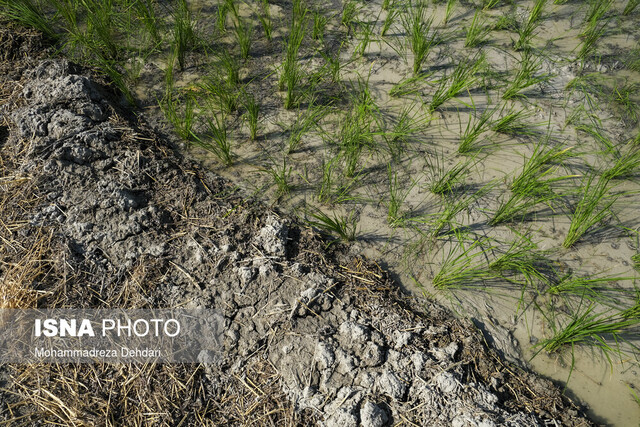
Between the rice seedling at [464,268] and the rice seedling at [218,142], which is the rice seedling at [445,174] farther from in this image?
the rice seedling at [218,142]

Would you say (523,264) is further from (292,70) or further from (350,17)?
(350,17)

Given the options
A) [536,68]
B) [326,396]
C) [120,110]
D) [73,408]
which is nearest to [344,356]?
[326,396]

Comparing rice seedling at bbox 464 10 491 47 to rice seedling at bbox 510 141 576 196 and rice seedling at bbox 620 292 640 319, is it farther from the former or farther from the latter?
rice seedling at bbox 620 292 640 319

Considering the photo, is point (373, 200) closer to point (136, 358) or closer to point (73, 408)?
point (136, 358)

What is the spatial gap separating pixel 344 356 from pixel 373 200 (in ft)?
3.06

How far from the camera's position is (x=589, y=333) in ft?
6.20

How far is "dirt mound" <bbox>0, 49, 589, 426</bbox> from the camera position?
1.71 meters

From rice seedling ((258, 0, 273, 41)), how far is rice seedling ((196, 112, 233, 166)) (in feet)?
2.60

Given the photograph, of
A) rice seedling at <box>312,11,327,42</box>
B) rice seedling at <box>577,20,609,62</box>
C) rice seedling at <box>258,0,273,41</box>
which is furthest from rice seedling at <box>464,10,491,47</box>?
rice seedling at <box>258,0,273,41</box>

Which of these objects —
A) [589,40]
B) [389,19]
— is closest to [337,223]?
[389,19]

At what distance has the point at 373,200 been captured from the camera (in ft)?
7.81

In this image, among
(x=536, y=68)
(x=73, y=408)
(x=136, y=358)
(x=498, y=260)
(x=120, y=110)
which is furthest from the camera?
(x=536, y=68)

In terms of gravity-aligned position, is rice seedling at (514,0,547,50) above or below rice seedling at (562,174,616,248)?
above

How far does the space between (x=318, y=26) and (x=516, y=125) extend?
4.89 feet
